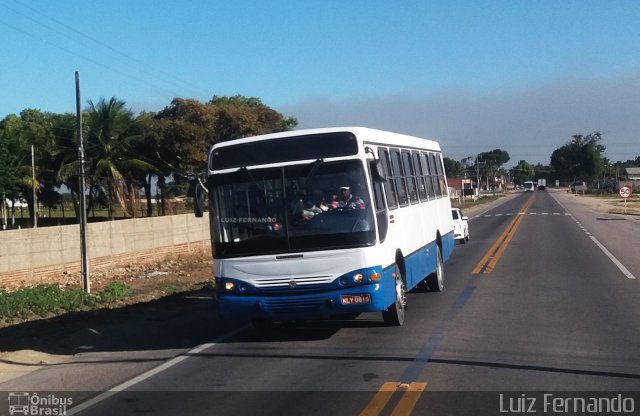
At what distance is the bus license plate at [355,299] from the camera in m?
10.3

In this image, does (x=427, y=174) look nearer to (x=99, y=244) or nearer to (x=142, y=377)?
(x=142, y=377)

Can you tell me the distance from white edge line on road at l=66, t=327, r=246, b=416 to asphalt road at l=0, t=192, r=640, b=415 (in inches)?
0.7

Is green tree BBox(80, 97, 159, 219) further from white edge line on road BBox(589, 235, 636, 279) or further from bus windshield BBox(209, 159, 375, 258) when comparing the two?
bus windshield BBox(209, 159, 375, 258)

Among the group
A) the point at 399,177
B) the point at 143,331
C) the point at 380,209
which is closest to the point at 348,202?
the point at 380,209

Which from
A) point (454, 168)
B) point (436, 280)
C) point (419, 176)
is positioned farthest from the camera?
point (454, 168)

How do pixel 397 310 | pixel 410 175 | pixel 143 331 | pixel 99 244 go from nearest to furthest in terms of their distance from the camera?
1. pixel 397 310
2. pixel 143 331
3. pixel 410 175
4. pixel 99 244

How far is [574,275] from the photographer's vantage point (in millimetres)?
18406

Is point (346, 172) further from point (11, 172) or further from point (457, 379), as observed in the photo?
point (11, 172)

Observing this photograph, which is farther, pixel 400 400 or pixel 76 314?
pixel 76 314

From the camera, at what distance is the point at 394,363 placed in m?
9.04

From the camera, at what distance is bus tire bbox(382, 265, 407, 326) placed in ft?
37.3

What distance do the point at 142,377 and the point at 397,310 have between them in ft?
13.2

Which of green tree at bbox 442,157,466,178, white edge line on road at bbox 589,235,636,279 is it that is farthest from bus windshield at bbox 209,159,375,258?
green tree at bbox 442,157,466,178

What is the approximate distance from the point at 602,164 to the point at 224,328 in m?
198
